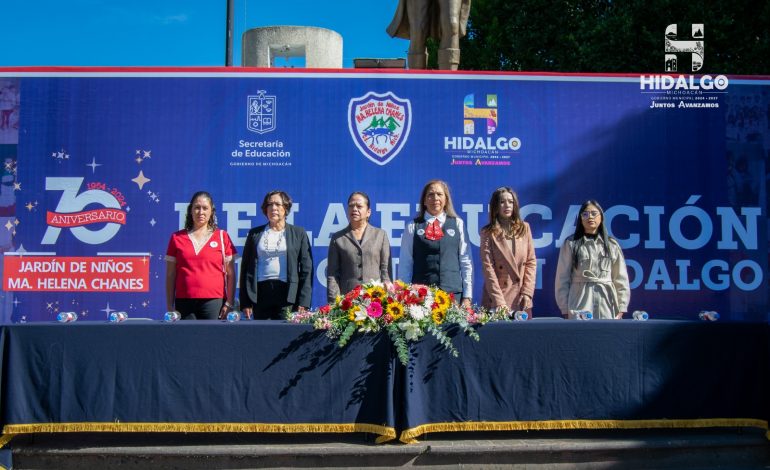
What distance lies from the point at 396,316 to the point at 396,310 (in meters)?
0.04

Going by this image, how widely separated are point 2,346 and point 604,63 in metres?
12.3

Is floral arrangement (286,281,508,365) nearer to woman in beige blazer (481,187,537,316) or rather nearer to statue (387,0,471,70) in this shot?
woman in beige blazer (481,187,537,316)

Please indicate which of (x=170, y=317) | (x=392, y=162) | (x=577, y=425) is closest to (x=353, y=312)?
(x=170, y=317)

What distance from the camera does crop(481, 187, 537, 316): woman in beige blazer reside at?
4773 millimetres

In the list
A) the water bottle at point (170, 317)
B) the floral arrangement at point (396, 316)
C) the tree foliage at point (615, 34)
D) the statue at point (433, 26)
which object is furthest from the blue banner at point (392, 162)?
the tree foliage at point (615, 34)

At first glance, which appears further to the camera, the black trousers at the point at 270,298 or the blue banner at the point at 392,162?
the blue banner at the point at 392,162

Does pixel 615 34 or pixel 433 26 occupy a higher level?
pixel 615 34

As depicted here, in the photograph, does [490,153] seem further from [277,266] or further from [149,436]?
[149,436]

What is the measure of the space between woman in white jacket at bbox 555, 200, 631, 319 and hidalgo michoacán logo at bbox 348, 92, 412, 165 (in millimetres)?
2018

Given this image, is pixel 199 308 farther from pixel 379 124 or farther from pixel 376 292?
pixel 379 124

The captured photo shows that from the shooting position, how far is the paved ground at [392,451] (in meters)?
3.51

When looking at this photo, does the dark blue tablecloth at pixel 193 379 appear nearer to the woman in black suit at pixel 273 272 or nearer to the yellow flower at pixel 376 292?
the yellow flower at pixel 376 292

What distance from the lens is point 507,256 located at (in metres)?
4.78

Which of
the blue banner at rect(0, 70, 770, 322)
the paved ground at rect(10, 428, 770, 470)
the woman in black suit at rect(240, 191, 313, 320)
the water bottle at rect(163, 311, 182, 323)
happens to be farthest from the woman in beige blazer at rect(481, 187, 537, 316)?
the water bottle at rect(163, 311, 182, 323)
